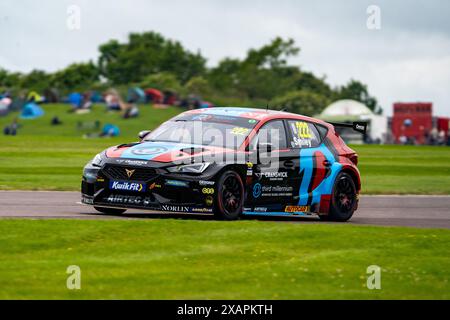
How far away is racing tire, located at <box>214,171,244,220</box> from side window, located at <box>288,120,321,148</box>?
1.58 meters

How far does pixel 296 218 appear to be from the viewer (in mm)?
16984

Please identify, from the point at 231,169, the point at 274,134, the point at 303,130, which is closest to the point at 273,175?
the point at 274,134

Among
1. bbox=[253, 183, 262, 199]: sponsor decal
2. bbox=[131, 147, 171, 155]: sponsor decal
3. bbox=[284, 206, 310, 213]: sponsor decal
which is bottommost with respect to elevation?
bbox=[284, 206, 310, 213]: sponsor decal

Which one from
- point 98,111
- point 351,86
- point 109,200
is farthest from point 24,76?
point 109,200

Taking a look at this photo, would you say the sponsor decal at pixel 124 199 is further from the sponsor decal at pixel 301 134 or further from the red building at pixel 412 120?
the red building at pixel 412 120

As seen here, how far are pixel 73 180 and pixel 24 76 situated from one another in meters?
110

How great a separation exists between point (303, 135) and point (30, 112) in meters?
78.4

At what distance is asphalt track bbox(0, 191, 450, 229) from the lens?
607 inches

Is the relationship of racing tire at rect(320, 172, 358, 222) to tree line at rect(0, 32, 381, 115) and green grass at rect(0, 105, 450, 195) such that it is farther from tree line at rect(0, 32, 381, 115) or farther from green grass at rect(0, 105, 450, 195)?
tree line at rect(0, 32, 381, 115)

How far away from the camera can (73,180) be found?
2583 cm

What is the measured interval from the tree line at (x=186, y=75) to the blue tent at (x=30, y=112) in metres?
30.6

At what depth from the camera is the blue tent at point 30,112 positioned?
92756 mm

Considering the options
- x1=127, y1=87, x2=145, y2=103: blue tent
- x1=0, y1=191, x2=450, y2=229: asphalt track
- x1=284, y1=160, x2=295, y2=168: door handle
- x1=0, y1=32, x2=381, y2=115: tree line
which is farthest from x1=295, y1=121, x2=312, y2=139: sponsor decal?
x1=0, y1=32, x2=381, y2=115: tree line

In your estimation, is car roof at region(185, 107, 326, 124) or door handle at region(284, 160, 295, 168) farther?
car roof at region(185, 107, 326, 124)
